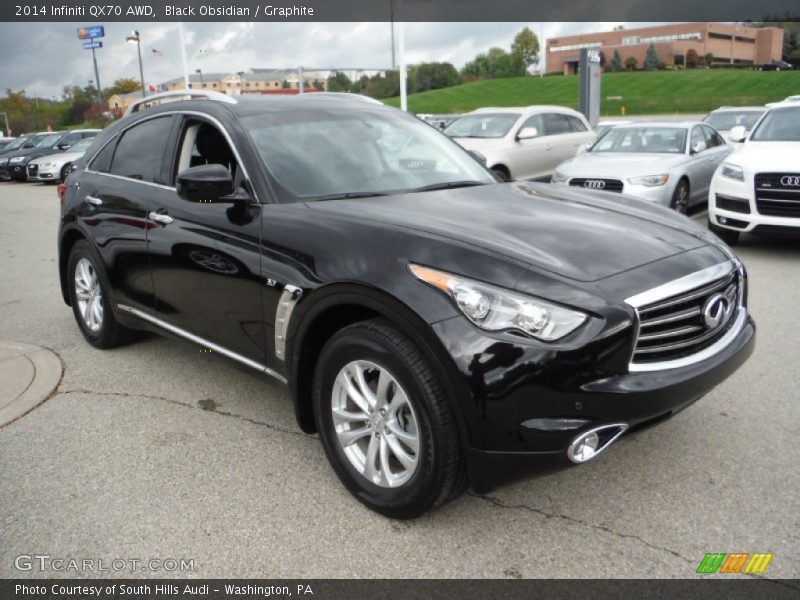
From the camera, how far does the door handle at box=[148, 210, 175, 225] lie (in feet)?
12.8

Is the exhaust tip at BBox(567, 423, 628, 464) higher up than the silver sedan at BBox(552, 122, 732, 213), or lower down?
lower down

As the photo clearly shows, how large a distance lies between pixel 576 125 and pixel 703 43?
345 ft

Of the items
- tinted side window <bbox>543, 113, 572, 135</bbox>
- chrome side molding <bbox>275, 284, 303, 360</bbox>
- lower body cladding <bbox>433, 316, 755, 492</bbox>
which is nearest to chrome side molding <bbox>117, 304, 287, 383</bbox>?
chrome side molding <bbox>275, 284, 303, 360</bbox>

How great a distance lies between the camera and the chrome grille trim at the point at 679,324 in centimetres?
256

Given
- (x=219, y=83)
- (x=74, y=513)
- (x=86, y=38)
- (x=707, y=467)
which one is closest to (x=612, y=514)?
(x=707, y=467)

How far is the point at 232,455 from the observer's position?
3.48 metres

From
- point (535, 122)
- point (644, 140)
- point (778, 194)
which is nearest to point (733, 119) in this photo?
point (535, 122)

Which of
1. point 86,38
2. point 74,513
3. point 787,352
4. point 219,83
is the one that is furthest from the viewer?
A: point 219,83

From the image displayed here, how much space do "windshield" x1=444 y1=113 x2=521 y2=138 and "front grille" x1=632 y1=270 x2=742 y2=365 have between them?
32.7 ft

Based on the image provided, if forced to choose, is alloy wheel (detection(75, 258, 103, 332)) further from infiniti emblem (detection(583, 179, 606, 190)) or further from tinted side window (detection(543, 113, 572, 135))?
tinted side window (detection(543, 113, 572, 135))

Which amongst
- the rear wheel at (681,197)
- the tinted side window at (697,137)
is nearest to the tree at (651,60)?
the tinted side window at (697,137)

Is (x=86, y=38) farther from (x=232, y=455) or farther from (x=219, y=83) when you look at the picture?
(x=232, y=455)

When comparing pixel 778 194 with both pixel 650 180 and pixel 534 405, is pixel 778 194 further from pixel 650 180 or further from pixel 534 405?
pixel 534 405
